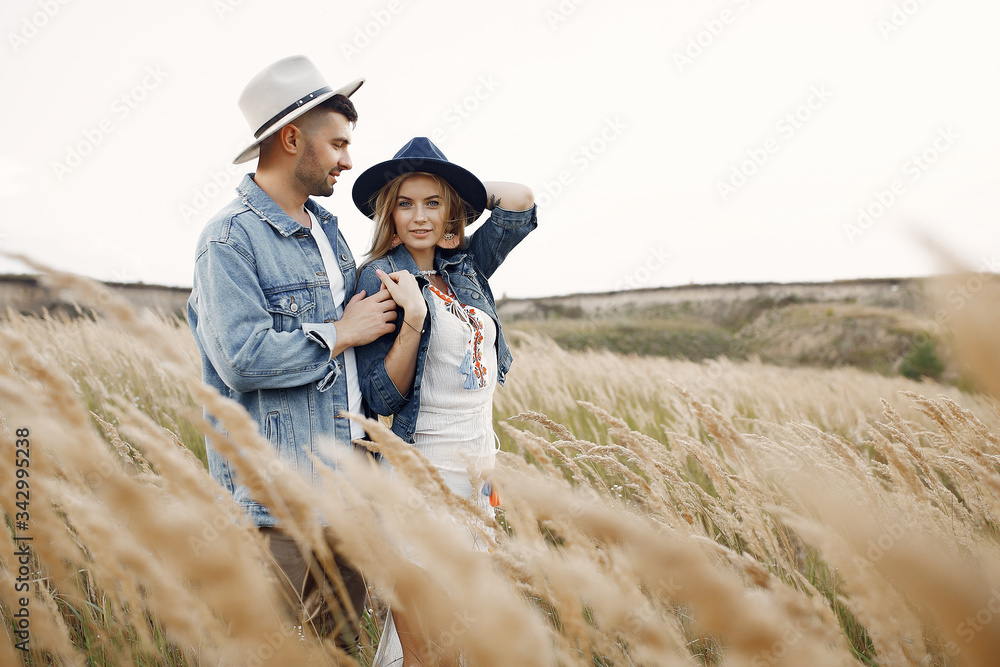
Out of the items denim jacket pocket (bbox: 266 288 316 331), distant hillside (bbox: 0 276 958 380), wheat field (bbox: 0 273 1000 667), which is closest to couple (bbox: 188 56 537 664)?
denim jacket pocket (bbox: 266 288 316 331)

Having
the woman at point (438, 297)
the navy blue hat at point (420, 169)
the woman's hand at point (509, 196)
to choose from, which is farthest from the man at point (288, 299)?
the woman's hand at point (509, 196)

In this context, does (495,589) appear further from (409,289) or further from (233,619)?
(409,289)

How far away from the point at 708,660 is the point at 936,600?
1.59 m

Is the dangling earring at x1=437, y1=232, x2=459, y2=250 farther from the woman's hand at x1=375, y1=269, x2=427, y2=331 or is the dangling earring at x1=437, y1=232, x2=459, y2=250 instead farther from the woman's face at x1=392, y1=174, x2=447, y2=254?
the woman's hand at x1=375, y1=269, x2=427, y2=331

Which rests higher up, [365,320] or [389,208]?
[389,208]

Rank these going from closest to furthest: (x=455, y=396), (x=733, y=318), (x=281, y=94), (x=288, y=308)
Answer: (x=288, y=308) → (x=281, y=94) → (x=455, y=396) → (x=733, y=318)

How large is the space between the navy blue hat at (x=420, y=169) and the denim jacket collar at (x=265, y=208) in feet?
1.59

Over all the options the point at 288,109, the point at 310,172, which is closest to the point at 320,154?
the point at 310,172

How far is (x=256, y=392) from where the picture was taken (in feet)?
6.66

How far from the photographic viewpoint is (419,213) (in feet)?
7.91

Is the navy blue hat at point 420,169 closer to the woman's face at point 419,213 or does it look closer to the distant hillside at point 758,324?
the woman's face at point 419,213

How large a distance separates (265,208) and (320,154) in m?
0.30

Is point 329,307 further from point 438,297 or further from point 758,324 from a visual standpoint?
point 758,324

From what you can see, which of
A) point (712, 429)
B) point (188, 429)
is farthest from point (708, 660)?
point (188, 429)
